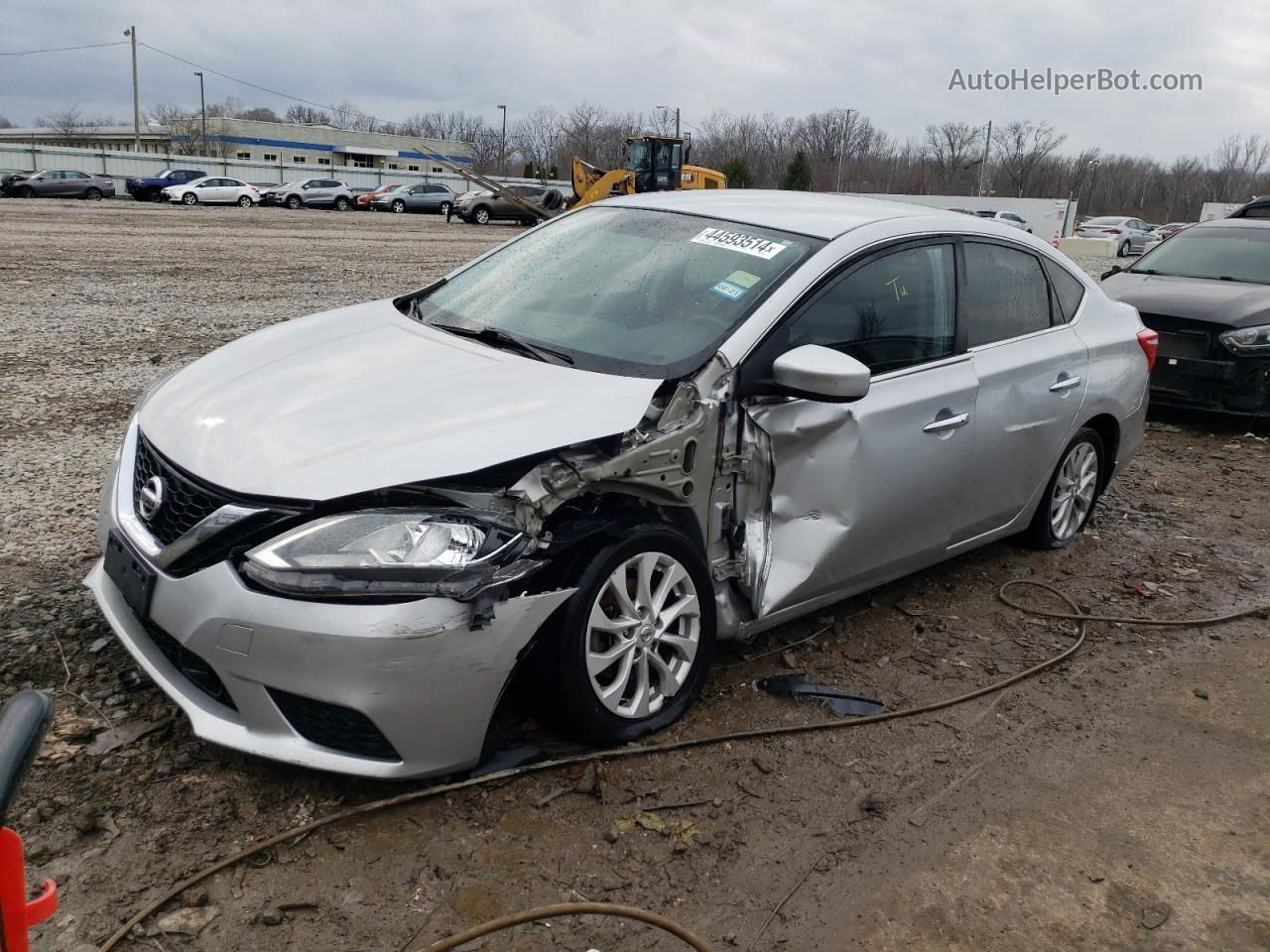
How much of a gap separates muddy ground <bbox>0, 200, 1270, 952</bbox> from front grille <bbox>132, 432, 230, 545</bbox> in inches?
26.9

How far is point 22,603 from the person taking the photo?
3.90m

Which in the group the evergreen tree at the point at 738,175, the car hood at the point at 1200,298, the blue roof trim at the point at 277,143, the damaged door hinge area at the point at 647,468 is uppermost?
the blue roof trim at the point at 277,143

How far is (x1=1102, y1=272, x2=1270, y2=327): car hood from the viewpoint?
777 cm

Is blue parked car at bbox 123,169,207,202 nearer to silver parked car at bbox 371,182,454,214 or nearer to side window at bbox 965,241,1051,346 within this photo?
silver parked car at bbox 371,182,454,214

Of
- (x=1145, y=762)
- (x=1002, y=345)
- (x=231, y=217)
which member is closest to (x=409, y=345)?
(x=1002, y=345)

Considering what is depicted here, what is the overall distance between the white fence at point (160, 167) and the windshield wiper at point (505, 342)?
41.1 m

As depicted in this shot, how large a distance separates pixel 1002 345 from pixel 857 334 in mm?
955

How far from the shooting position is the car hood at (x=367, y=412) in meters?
2.78

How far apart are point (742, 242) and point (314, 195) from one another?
1597 inches

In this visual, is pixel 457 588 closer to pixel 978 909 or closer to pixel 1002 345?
pixel 978 909

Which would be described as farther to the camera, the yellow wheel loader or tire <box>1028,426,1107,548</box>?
the yellow wheel loader

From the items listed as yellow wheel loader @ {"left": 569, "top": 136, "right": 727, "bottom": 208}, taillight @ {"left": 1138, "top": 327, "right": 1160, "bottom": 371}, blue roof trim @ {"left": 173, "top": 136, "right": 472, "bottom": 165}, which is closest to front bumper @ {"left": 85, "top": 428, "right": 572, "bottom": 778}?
taillight @ {"left": 1138, "top": 327, "right": 1160, "bottom": 371}

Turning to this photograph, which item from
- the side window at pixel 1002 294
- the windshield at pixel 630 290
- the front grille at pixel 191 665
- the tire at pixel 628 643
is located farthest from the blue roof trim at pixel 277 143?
the front grille at pixel 191 665

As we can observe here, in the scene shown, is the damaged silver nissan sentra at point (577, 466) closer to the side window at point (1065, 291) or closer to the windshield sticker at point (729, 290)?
the windshield sticker at point (729, 290)
